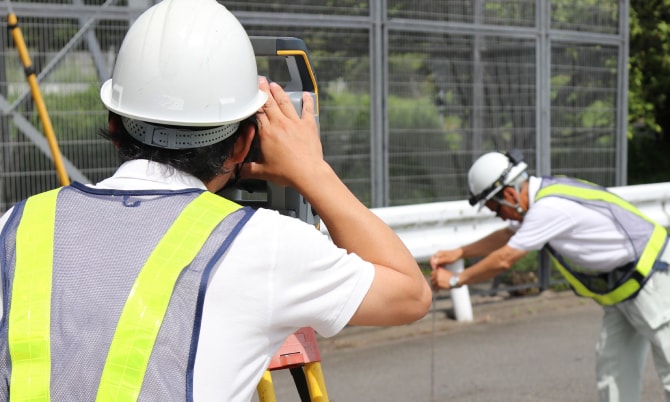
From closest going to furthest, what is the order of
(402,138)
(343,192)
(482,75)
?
(343,192)
(402,138)
(482,75)

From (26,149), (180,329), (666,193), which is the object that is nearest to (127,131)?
(180,329)

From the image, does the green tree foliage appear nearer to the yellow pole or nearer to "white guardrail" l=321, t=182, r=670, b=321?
"white guardrail" l=321, t=182, r=670, b=321

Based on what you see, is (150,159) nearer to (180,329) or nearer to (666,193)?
(180,329)

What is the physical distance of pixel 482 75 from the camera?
30.2 ft

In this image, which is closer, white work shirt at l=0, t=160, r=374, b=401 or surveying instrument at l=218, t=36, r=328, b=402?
white work shirt at l=0, t=160, r=374, b=401

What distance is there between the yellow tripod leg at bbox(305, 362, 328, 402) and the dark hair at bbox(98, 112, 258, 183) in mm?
997

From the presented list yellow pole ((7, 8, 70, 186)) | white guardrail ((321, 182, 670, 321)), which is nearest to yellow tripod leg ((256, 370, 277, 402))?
yellow pole ((7, 8, 70, 186))

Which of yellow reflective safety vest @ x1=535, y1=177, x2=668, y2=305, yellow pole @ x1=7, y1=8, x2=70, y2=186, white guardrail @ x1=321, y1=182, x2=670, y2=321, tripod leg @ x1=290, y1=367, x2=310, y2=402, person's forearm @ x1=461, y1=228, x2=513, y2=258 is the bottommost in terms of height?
white guardrail @ x1=321, y1=182, x2=670, y2=321

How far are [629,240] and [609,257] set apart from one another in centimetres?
14

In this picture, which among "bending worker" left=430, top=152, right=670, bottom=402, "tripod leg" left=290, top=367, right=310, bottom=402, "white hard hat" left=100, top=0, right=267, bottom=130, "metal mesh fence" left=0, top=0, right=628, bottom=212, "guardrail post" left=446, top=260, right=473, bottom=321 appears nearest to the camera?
"white hard hat" left=100, top=0, right=267, bottom=130

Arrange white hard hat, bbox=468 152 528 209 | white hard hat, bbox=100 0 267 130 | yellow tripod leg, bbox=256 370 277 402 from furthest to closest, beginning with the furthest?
1. white hard hat, bbox=468 152 528 209
2. yellow tripod leg, bbox=256 370 277 402
3. white hard hat, bbox=100 0 267 130

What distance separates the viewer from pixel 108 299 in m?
1.79

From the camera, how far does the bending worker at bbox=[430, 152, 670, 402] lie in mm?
5391

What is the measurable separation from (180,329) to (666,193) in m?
8.28
